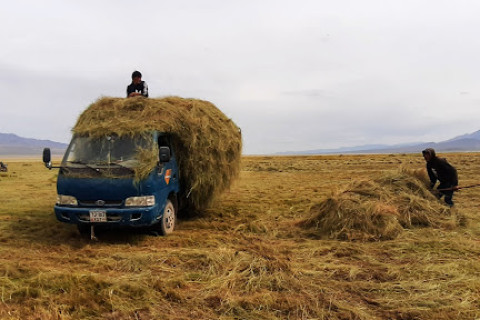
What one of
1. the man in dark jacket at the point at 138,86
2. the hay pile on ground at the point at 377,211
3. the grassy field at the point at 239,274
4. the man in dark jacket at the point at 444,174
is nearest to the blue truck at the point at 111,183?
the grassy field at the point at 239,274

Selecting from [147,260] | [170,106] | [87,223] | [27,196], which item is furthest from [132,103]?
[27,196]

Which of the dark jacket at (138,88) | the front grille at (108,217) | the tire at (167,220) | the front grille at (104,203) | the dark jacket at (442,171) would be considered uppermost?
the dark jacket at (138,88)

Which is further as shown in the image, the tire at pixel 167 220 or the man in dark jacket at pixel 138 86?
the man in dark jacket at pixel 138 86

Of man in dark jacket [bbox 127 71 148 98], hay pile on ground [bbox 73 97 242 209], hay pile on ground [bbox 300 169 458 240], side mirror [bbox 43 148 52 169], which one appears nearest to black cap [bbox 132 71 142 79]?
man in dark jacket [bbox 127 71 148 98]

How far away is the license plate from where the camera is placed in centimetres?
601

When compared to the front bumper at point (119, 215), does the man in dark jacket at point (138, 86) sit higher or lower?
higher

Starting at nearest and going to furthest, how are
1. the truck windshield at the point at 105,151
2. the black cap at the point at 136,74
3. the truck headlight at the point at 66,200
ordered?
1. the truck headlight at the point at 66,200
2. the truck windshield at the point at 105,151
3. the black cap at the point at 136,74

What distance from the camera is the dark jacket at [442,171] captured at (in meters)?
8.37

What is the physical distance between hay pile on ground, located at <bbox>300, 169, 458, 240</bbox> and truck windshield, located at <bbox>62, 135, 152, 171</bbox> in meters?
3.90

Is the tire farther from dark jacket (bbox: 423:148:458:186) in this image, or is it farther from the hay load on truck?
dark jacket (bbox: 423:148:458:186)

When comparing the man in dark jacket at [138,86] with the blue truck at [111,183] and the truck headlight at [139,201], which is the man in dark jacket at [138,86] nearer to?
the blue truck at [111,183]

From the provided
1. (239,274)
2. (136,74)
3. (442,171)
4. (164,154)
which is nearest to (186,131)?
(164,154)

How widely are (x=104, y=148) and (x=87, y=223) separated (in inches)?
56.5

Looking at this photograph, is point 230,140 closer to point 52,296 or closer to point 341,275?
point 341,275
